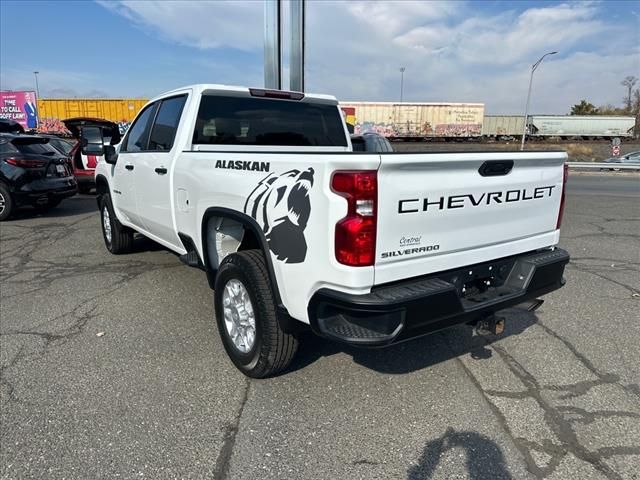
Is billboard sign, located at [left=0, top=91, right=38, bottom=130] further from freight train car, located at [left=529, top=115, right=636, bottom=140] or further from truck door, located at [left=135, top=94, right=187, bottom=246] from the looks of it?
freight train car, located at [left=529, top=115, right=636, bottom=140]

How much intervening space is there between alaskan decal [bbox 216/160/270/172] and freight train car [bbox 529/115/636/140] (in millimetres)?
52207

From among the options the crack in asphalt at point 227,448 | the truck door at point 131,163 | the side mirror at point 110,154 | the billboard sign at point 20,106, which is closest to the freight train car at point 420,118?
the billboard sign at point 20,106

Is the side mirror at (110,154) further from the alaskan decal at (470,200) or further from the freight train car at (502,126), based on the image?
the freight train car at (502,126)

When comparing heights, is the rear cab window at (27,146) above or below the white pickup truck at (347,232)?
above

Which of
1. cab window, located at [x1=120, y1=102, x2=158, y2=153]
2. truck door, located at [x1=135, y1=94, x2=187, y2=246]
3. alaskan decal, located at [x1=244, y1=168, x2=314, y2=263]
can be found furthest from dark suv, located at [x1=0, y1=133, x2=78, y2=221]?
alaskan decal, located at [x1=244, y1=168, x2=314, y2=263]

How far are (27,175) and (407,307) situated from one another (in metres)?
9.30

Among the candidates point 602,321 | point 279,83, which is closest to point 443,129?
point 279,83

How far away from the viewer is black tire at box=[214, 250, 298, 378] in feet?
9.38

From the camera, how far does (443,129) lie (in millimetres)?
48125

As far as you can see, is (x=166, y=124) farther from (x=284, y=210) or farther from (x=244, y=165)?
(x=284, y=210)

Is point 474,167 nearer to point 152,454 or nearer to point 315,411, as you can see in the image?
point 315,411

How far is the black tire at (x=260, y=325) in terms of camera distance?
9.38ft

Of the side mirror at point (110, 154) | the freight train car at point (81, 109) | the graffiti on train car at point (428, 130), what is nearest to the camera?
the side mirror at point (110, 154)

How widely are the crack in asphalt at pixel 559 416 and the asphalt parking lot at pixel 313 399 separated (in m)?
0.01
